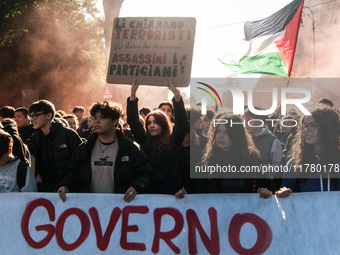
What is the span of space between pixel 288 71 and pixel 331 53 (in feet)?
85.4

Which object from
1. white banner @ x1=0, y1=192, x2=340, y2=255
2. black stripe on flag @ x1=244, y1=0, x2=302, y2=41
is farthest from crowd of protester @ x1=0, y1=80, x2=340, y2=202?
black stripe on flag @ x1=244, y1=0, x2=302, y2=41

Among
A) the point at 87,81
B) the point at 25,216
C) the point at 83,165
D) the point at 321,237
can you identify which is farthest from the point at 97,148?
the point at 87,81

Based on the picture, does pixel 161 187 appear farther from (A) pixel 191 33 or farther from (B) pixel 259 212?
(A) pixel 191 33

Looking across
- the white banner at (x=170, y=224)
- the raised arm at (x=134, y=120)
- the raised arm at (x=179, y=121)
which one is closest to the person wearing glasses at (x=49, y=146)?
the white banner at (x=170, y=224)

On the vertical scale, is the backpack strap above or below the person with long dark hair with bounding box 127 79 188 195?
below

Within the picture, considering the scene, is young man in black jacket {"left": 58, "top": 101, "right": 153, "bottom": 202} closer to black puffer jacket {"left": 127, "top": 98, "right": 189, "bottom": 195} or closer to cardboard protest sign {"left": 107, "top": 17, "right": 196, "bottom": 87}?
black puffer jacket {"left": 127, "top": 98, "right": 189, "bottom": 195}

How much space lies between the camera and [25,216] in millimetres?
2971

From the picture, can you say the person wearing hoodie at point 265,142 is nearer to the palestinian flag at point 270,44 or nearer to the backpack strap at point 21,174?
the palestinian flag at point 270,44

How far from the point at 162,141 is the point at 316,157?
1.36 metres

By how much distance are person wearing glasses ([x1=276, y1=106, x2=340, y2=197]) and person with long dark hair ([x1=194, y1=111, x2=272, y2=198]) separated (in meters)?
0.23

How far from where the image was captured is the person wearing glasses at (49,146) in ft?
11.7

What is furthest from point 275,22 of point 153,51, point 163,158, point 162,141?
point 163,158

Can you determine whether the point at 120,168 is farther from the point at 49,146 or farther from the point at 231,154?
the point at 49,146

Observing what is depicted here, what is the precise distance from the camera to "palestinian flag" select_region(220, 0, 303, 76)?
207 inches
